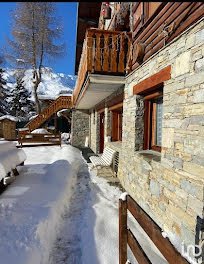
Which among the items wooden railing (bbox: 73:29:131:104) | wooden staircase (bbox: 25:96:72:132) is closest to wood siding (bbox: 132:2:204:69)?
wooden railing (bbox: 73:29:131:104)

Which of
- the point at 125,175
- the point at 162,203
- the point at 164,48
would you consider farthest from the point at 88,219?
the point at 164,48

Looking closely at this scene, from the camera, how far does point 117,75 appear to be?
441 centimetres

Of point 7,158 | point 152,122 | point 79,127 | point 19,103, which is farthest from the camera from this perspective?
point 19,103

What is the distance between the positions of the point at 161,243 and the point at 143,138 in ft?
9.73

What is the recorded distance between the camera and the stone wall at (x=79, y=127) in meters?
12.0

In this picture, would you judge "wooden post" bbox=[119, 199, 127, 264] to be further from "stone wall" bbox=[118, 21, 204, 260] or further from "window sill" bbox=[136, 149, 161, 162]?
"window sill" bbox=[136, 149, 161, 162]

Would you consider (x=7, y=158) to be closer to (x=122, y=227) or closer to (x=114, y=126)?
(x=122, y=227)

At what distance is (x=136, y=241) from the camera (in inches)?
58.4

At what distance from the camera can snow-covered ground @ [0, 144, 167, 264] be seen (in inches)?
90.3

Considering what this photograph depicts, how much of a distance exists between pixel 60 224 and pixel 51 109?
11.8 m

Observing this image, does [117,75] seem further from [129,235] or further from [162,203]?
[129,235]

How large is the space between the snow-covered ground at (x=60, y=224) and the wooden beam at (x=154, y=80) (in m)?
2.75

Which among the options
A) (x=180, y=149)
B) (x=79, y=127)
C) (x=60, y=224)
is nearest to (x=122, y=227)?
(x=180, y=149)

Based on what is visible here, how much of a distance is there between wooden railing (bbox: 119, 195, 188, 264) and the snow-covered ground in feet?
3.31
